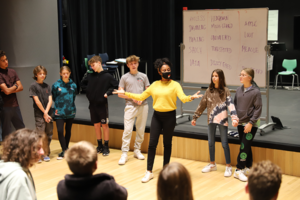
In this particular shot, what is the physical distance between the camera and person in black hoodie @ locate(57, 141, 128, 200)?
1616mm

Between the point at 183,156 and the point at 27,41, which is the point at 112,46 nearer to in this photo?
the point at 27,41

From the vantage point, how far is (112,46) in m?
9.24

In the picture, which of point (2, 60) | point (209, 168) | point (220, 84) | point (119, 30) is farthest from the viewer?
point (119, 30)

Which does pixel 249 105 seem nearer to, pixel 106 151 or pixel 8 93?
pixel 106 151

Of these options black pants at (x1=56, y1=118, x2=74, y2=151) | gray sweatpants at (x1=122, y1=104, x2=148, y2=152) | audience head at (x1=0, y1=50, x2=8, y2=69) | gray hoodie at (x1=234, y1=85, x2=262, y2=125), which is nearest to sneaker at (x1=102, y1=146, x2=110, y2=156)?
gray sweatpants at (x1=122, y1=104, x2=148, y2=152)

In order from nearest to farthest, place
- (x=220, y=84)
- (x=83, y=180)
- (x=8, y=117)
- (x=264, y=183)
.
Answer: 1. (x=264, y=183)
2. (x=83, y=180)
3. (x=220, y=84)
4. (x=8, y=117)

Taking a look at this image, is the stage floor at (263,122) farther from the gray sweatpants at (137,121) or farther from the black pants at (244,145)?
the black pants at (244,145)

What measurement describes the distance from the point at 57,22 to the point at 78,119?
166cm

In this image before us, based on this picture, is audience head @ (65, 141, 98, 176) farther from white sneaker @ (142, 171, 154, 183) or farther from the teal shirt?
the teal shirt

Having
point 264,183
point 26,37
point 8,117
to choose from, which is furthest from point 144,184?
point 26,37

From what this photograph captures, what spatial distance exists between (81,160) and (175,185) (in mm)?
457

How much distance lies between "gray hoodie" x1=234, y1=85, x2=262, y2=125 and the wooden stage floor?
27.3 inches

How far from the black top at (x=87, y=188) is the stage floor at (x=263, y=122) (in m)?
2.76

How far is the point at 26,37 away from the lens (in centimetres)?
534
